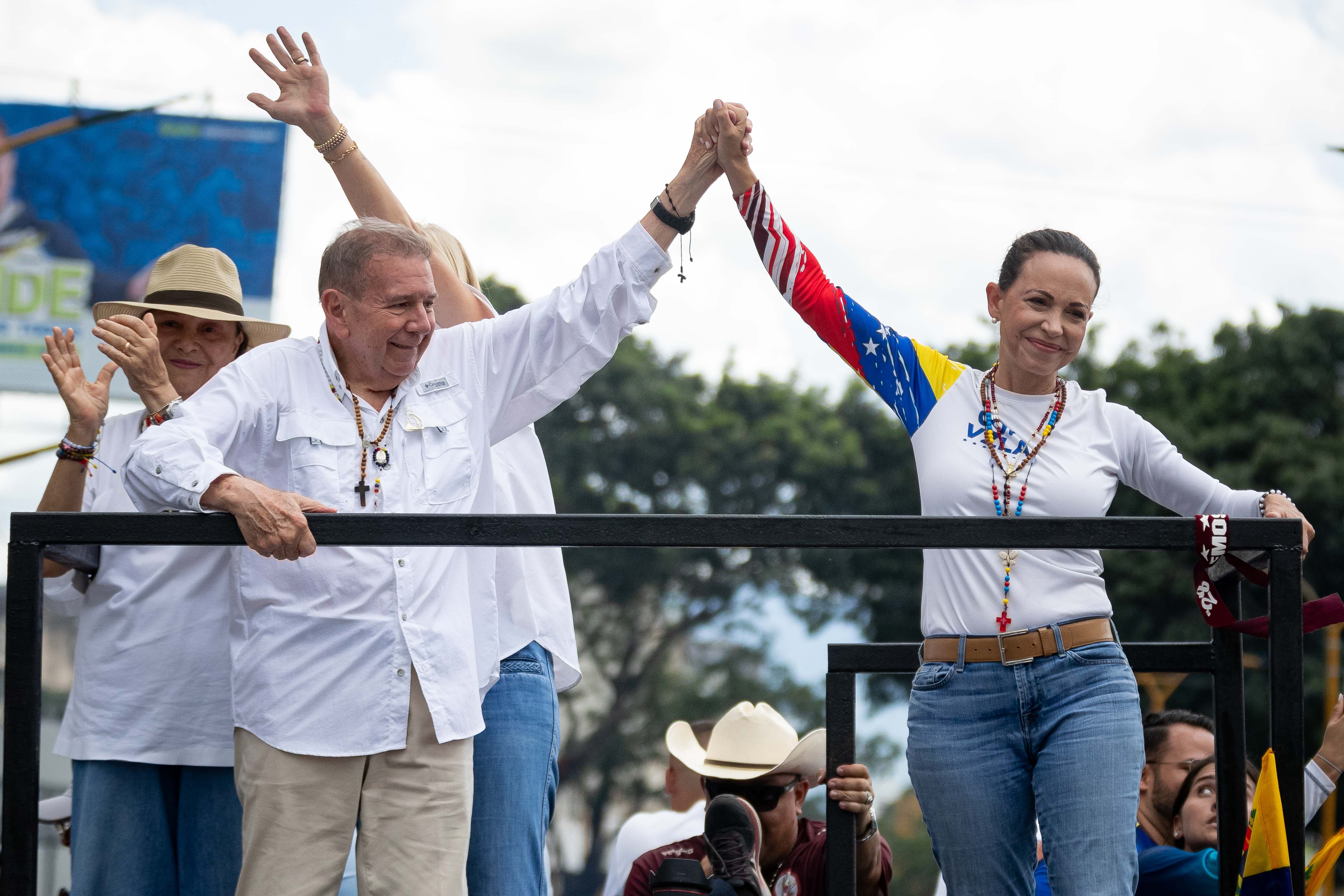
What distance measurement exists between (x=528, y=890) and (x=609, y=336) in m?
1.08

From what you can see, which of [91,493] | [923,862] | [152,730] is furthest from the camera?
[923,862]

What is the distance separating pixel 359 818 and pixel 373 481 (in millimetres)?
587

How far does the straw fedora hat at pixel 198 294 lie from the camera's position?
10.7ft

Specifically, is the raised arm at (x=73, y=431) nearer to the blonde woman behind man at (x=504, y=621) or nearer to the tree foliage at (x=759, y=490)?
the blonde woman behind man at (x=504, y=621)

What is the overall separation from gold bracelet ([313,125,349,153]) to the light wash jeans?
47.8 inches

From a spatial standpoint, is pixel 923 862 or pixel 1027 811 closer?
pixel 1027 811

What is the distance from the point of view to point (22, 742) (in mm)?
2170

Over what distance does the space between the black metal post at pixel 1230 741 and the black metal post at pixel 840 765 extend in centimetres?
64

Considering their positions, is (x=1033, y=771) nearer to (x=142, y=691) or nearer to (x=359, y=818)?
(x=359, y=818)

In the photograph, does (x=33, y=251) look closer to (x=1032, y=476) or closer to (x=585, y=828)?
(x=585, y=828)

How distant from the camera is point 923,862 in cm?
2109

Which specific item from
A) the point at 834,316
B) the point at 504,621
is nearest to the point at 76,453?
the point at 504,621

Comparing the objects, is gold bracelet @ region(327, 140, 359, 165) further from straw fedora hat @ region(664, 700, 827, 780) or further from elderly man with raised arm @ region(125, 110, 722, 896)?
straw fedora hat @ region(664, 700, 827, 780)

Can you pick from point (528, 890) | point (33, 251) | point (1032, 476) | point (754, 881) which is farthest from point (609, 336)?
point (33, 251)
